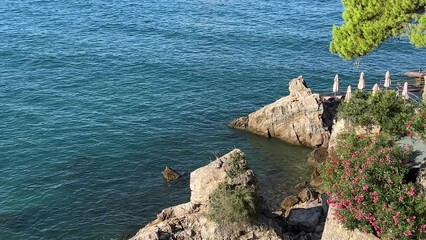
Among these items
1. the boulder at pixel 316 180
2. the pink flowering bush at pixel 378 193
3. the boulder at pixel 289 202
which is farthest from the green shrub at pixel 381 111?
the boulder at pixel 316 180

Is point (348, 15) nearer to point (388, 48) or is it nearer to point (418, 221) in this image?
point (418, 221)

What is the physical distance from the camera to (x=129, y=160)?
1889 inches

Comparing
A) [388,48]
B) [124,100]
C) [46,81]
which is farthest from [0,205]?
[388,48]

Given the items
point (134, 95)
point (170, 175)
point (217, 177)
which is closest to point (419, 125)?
point (217, 177)

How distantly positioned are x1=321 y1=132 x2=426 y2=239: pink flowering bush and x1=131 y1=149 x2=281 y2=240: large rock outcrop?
19.0 ft

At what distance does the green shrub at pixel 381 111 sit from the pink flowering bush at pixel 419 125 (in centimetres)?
122

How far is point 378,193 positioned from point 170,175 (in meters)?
24.7

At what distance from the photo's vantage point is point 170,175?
147 ft

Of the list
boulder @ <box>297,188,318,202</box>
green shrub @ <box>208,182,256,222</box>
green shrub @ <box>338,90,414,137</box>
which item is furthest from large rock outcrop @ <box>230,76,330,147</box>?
green shrub @ <box>208,182,256,222</box>

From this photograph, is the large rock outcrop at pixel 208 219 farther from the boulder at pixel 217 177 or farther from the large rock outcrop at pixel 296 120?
the large rock outcrop at pixel 296 120

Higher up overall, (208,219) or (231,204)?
(231,204)

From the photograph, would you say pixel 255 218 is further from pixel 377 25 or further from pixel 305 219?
pixel 377 25

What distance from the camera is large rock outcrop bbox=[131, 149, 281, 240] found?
28.7 m

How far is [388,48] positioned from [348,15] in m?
44.9
